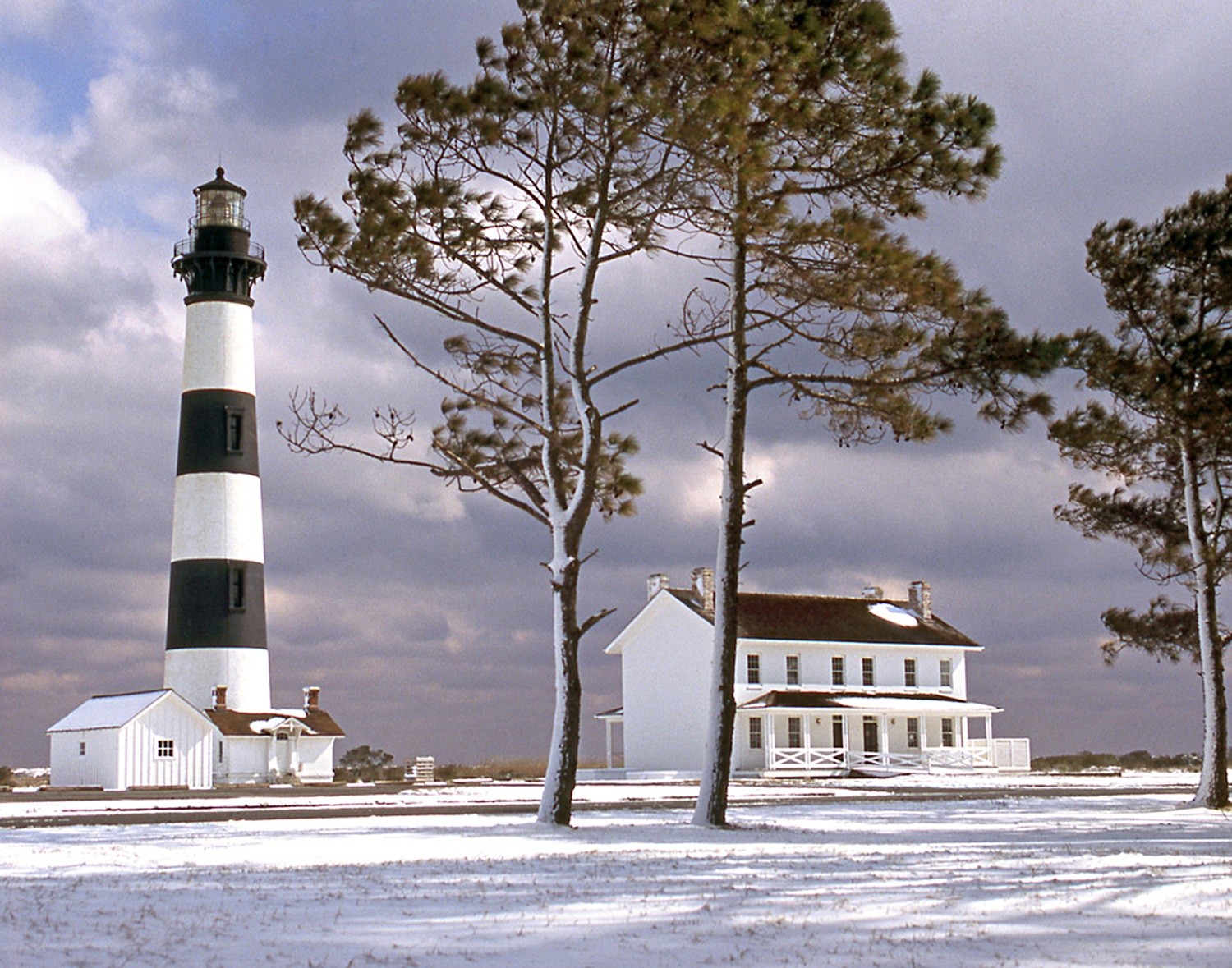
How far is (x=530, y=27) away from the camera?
1916 cm

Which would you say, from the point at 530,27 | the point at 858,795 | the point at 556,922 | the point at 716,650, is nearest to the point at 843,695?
the point at 858,795

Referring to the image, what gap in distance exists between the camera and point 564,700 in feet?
62.1

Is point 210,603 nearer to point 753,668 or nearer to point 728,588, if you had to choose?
point 753,668

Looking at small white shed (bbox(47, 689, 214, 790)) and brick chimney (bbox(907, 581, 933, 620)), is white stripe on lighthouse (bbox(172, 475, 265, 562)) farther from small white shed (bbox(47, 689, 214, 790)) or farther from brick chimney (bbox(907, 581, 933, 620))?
brick chimney (bbox(907, 581, 933, 620))

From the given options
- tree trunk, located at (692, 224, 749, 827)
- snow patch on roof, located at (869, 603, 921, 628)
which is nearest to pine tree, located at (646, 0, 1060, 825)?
tree trunk, located at (692, 224, 749, 827)

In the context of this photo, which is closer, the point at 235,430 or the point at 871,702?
the point at 235,430

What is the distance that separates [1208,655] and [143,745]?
26.0 m

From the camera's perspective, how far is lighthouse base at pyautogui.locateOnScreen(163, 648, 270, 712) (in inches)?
1543

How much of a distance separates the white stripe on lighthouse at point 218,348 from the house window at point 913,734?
24818 millimetres

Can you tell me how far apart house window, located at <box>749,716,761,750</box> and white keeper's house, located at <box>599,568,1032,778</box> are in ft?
0.12

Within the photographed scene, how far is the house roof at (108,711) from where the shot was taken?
3731 cm

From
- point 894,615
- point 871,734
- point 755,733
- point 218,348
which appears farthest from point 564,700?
point 894,615

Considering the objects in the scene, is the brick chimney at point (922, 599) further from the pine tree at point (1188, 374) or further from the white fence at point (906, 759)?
the pine tree at point (1188, 374)

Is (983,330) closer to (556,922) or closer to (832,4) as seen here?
(832,4)
